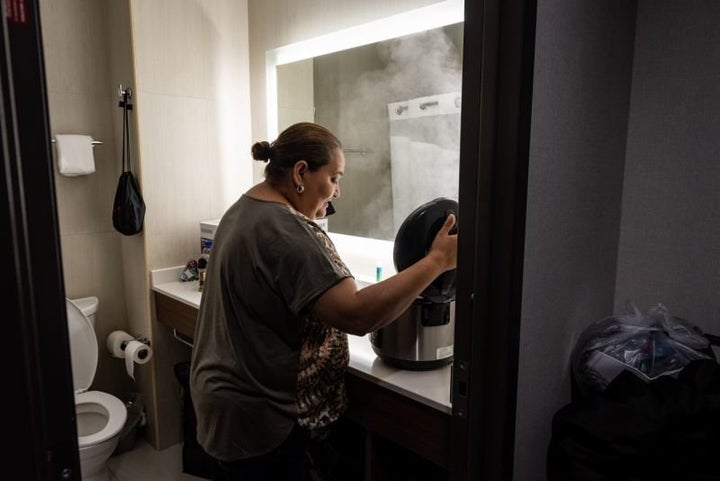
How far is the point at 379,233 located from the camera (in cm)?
205

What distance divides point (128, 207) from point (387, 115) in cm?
119

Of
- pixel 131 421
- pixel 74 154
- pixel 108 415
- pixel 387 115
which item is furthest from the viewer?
pixel 131 421

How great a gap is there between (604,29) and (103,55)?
7.32ft

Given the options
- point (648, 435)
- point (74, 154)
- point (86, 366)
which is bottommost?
point (86, 366)

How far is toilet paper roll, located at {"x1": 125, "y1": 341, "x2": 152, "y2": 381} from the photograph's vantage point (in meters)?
2.21

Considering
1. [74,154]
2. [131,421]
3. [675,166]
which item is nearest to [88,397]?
[131,421]

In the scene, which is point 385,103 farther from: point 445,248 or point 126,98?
point 126,98

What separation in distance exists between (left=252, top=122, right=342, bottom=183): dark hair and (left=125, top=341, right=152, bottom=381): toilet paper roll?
141cm

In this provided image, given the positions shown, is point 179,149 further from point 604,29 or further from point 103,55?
point 604,29

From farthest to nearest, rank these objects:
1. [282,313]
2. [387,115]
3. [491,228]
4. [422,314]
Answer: [387,115] < [422,314] < [282,313] < [491,228]

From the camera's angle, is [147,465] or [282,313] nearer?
[282,313]

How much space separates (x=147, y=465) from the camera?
2.30 meters

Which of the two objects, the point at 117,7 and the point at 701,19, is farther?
the point at 117,7

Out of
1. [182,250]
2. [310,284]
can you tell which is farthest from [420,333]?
[182,250]
